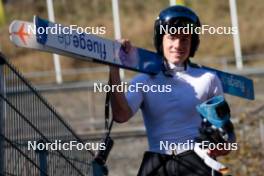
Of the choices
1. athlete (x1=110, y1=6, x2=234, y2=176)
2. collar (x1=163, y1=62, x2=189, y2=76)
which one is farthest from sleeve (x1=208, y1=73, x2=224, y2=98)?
collar (x1=163, y1=62, x2=189, y2=76)

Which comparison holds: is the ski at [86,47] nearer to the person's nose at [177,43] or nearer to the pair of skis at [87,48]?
the pair of skis at [87,48]

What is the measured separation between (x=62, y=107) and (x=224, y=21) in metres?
19.5

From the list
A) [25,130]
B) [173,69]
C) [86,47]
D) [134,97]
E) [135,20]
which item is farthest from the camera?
[135,20]

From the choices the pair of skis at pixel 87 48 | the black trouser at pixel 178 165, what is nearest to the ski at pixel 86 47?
the pair of skis at pixel 87 48

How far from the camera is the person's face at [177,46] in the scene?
15.8 ft

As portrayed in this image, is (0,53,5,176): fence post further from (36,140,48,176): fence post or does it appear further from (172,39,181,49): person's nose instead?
Answer: (172,39,181,49): person's nose

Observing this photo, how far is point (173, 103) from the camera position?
15.8ft

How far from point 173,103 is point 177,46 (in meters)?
0.34

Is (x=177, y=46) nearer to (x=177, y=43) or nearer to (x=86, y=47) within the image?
(x=177, y=43)

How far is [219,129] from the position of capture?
14.8 feet

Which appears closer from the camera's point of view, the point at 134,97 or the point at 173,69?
the point at 134,97

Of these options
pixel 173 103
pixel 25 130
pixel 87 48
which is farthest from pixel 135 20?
pixel 87 48

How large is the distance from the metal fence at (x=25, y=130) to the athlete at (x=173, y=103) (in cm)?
80

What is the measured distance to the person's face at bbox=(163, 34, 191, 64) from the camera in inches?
189
